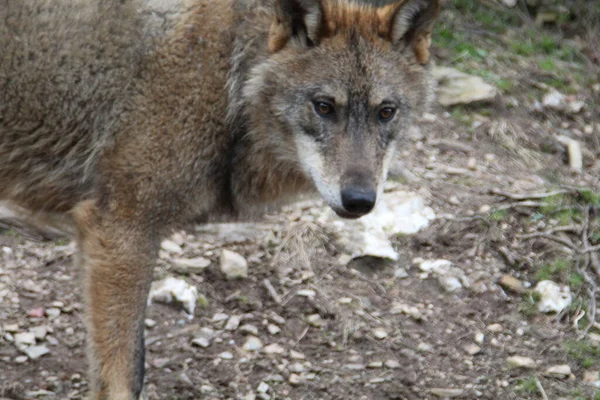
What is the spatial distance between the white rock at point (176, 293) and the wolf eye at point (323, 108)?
1.56 metres

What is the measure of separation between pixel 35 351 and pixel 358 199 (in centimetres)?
200

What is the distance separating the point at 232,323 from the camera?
17.1 ft

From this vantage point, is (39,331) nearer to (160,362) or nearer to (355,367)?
(160,362)

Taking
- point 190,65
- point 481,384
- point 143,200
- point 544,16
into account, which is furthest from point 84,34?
point 544,16

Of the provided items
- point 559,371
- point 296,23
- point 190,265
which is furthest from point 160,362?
point 559,371

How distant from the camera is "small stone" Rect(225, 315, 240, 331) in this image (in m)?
5.18

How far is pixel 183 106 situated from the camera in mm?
4188

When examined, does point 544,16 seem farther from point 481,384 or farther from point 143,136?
point 143,136

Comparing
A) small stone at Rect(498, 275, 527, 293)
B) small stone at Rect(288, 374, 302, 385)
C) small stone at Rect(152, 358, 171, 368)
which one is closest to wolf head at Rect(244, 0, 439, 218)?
small stone at Rect(288, 374, 302, 385)

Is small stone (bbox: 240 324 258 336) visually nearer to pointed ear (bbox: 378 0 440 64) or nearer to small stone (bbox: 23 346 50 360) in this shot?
small stone (bbox: 23 346 50 360)

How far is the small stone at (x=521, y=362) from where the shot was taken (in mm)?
5090

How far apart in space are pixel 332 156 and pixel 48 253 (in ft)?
7.20

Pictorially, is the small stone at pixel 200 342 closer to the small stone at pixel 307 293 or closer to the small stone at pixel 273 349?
the small stone at pixel 273 349

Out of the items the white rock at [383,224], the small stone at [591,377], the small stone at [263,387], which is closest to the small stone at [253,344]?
the small stone at [263,387]
